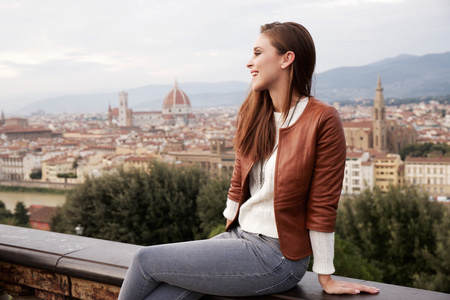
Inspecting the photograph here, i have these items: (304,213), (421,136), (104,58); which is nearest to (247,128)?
(304,213)

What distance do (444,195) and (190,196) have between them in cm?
1674

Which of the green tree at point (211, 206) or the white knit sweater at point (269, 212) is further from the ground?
the white knit sweater at point (269, 212)

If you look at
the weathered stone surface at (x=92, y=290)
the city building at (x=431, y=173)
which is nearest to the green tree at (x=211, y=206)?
the weathered stone surface at (x=92, y=290)

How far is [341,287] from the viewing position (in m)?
1.06

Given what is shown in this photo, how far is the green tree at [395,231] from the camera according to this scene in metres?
10.5

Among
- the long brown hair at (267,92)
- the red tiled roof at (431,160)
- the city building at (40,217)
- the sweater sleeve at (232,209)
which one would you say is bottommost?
the city building at (40,217)

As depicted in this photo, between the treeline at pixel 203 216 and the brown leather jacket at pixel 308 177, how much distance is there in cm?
957

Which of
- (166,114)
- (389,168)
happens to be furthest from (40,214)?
(166,114)

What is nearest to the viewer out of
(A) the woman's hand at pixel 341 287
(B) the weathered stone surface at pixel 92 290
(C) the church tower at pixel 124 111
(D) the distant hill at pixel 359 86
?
(A) the woman's hand at pixel 341 287

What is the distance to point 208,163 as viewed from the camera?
83.9ft

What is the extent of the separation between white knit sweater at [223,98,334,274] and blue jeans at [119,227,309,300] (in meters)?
0.05

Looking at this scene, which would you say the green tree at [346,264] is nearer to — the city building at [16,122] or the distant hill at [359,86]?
the distant hill at [359,86]

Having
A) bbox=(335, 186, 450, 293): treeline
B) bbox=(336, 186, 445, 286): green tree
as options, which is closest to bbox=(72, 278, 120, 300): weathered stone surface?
bbox=(335, 186, 450, 293): treeline

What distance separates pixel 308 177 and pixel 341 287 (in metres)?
0.26
